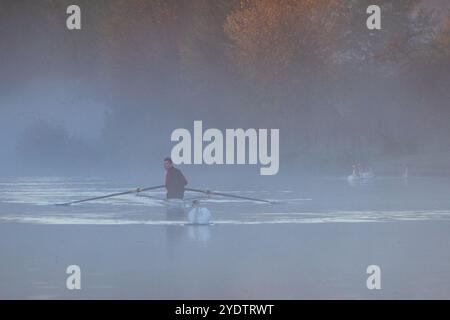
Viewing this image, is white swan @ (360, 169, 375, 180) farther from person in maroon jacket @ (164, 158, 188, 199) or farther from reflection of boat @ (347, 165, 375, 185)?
person in maroon jacket @ (164, 158, 188, 199)

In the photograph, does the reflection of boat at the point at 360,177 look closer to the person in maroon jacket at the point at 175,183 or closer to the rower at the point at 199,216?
the person in maroon jacket at the point at 175,183

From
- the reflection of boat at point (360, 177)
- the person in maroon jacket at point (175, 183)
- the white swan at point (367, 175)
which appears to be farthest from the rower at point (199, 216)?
the white swan at point (367, 175)

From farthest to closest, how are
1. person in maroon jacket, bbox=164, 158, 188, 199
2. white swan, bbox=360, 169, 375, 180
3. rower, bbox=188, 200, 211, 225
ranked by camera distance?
white swan, bbox=360, 169, 375, 180
person in maroon jacket, bbox=164, 158, 188, 199
rower, bbox=188, 200, 211, 225

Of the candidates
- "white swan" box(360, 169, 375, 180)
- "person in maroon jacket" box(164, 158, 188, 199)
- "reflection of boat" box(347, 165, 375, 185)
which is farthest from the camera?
"white swan" box(360, 169, 375, 180)

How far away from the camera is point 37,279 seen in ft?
46.6

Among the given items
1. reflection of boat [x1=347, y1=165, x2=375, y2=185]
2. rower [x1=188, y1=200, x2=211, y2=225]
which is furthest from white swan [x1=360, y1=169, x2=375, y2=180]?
rower [x1=188, y1=200, x2=211, y2=225]

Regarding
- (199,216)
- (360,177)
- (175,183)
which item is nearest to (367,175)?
(360,177)

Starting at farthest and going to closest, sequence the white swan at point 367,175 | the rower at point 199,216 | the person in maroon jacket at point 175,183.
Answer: the white swan at point 367,175
the person in maroon jacket at point 175,183
the rower at point 199,216

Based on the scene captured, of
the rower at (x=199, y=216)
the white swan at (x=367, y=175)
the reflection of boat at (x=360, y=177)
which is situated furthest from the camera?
the white swan at (x=367, y=175)

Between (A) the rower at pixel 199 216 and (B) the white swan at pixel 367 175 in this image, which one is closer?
(A) the rower at pixel 199 216

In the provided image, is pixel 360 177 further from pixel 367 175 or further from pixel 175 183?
pixel 175 183

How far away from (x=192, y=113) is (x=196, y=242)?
2849 cm
